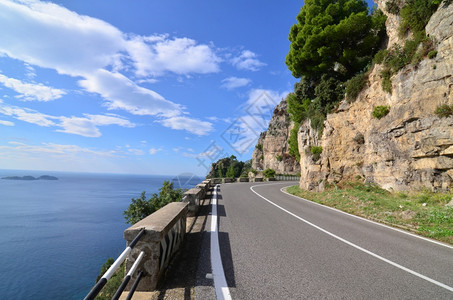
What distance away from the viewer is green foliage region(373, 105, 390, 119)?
1298 cm

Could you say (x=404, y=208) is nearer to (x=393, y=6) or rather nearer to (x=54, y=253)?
(x=393, y=6)

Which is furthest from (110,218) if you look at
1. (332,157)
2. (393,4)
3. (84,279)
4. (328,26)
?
(393,4)

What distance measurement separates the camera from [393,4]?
14.3 metres

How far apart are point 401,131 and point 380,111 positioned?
2152 mm

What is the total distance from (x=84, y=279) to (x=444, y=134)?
33226 millimetres

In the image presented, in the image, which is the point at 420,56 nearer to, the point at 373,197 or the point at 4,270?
the point at 373,197

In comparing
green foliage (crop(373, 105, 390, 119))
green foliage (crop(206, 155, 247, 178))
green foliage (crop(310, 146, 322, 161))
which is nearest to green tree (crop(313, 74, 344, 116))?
green foliage (crop(310, 146, 322, 161))

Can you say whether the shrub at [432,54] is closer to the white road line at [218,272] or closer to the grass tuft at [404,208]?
the grass tuft at [404,208]

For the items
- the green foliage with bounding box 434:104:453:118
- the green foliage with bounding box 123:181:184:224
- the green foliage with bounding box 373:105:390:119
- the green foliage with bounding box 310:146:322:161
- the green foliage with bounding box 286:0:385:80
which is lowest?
the green foliage with bounding box 123:181:184:224

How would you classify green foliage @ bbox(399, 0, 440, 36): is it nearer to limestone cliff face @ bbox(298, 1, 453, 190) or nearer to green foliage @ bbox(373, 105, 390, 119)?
limestone cliff face @ bbox(298, 1, 453, 190)

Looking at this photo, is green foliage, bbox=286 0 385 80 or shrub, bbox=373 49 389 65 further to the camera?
green foliage, bbox=286 0 385 80

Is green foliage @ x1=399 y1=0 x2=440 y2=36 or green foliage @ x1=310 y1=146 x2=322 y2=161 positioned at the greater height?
green foliage @ x1=399 y1=0 x2=440 y2=36

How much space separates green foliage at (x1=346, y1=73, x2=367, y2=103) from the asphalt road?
12036 millimetres

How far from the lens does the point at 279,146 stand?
194 ft
